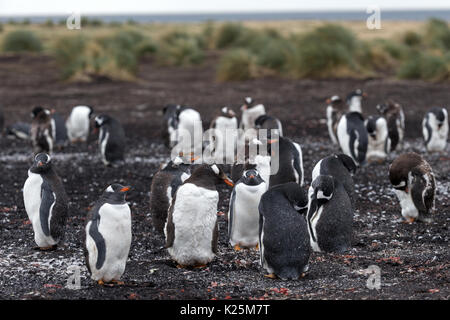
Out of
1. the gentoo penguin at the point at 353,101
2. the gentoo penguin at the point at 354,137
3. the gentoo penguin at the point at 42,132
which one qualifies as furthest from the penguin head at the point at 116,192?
the gentoo penguin at the point at 353,101

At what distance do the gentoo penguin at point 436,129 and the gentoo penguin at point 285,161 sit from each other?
4.67 m

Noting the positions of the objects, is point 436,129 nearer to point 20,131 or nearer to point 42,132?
point 42,132

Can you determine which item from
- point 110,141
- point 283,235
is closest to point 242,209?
point 283,235

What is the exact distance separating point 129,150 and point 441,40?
21.0 meters

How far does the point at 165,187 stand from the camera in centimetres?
748

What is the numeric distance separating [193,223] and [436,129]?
Result: 7.56 meters

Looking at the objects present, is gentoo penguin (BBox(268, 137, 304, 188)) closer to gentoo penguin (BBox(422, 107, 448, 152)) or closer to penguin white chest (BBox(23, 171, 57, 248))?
penguin white chest (BBox(23, 171, 57, 248))

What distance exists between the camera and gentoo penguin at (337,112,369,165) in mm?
11375

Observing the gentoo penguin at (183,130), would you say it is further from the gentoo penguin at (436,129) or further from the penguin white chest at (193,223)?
the penguin white chest at (193,223)

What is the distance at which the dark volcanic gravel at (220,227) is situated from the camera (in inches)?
223

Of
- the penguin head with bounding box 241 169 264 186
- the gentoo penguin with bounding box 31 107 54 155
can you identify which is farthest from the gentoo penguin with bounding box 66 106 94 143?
the penguin head with bounding box 241 169 264 186

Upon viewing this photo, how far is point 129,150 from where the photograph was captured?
13.7 metres
